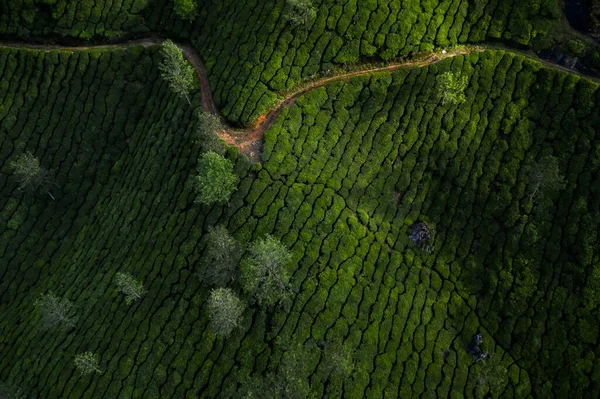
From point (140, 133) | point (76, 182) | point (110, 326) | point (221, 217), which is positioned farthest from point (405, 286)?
point (76, 182)

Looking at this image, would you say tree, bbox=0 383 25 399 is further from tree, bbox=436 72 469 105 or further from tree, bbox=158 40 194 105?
tree, bbox=436 72 469 105

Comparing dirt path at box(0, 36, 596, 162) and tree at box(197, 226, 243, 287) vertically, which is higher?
dirt path at box(0, 36, 596, 162)

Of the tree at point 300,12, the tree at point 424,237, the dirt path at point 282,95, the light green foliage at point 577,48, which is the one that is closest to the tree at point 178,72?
the dirt path at point 282,95

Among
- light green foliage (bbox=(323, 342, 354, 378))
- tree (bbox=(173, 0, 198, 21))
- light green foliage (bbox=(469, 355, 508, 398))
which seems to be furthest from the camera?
tree (bbox=(173, 0, 198, 21))

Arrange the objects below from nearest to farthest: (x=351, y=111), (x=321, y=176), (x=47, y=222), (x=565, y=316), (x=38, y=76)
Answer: (x=565, y=316)
(x=321, y=176)
(x=351, y=111)
(x=47, y=222)
(x=38, y=76)

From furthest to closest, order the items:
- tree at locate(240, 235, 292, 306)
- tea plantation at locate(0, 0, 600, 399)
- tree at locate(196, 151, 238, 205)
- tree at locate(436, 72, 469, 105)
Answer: tree at locate(436, 72, 469, 105), tree at locate(196, 151, 238, 205), tea plantation at locate(0, 0, 600, 399), tree at locate(240, 235, 292, 306)

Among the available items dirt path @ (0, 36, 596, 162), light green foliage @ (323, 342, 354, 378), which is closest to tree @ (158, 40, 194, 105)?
dirt path @ (0, 36, 596, 162)

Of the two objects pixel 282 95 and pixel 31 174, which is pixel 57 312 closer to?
pixel 31 174

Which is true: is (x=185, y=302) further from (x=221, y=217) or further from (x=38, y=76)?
(x=38, y=76)
